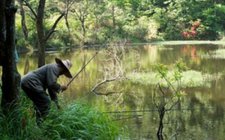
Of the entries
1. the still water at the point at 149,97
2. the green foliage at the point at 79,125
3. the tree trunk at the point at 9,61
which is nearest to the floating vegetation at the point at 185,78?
the still water at the point at 149,97

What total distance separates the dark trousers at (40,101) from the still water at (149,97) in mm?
1301

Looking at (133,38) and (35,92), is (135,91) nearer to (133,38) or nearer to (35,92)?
(35,92)

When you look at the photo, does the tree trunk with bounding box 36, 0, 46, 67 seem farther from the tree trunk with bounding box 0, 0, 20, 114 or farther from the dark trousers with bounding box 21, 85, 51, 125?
the tree trunk with bounding box 0, 0, 20, 114

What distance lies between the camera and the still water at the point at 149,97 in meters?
11.2

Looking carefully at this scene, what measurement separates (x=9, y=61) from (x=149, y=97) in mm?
10938

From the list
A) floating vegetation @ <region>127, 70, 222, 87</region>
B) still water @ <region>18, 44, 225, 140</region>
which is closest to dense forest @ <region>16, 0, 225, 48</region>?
still water @ <region>18, 44, 225, 140</region>

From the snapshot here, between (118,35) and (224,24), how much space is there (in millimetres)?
14147

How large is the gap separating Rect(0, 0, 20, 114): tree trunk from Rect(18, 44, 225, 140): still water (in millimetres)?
1794

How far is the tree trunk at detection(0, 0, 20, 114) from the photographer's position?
577cm

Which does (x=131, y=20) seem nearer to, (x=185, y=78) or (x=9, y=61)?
(x=185, y=78)

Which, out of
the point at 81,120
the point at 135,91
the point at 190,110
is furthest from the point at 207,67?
the point at 81,120

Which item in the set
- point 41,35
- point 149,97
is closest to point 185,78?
point 149,97

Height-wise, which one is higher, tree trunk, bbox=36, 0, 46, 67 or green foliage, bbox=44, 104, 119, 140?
tree trunk, bbox=36, 0, 46, 67

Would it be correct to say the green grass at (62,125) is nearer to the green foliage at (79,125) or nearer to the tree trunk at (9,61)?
the green foliage at (79,125)
